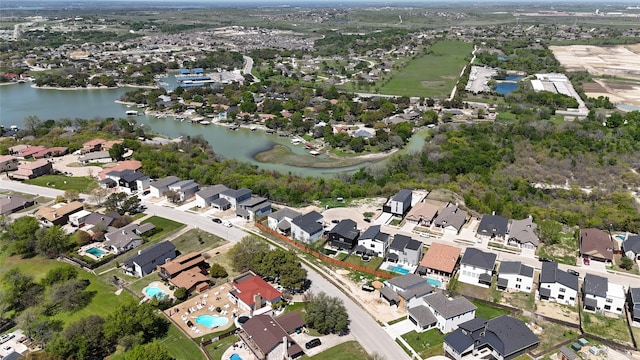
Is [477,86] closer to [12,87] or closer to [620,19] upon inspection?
[12,87]

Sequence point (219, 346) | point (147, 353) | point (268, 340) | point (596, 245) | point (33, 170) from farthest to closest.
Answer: point (33, 170) < point (596, 245) < point (219, 346) < point (268, 340) < point (147, 353)

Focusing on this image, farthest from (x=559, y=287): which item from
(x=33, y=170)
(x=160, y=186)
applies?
(x=33, y=170)

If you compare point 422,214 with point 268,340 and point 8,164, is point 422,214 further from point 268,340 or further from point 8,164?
point 8,164

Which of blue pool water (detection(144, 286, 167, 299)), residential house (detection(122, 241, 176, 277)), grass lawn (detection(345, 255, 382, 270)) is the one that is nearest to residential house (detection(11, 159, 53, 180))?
residential house (detection(122, 241, 176, 277))

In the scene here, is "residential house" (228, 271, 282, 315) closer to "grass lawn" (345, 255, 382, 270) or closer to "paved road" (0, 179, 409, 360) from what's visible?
"paved road" (0, 179, 409, 360)

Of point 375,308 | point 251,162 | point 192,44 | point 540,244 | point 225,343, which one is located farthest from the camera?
point 192,44

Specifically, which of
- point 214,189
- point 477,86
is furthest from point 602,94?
point 214,189

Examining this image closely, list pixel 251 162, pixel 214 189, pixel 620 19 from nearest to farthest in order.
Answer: pixel 214 189 → pixel 251 162 → pixel 620 19
